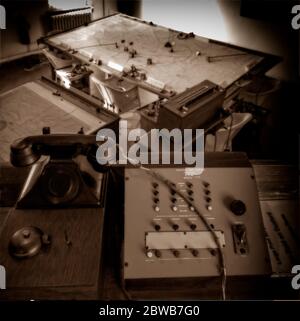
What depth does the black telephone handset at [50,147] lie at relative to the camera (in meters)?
0.85

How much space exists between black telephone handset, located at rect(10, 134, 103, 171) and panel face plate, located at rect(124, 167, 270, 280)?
134 mm

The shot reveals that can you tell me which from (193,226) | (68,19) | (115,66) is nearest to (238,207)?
(193,226)

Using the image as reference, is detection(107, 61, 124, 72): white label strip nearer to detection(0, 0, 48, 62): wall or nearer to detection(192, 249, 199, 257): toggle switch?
detection(192, 249, 199, 257): toggle switch

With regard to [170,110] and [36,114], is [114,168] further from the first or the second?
[36,114]

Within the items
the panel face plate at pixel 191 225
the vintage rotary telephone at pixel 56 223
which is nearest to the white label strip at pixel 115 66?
the vintage rotary telephone at pixel 56 223

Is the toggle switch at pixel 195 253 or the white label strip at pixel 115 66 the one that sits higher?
the white label strip at pixel 115 66

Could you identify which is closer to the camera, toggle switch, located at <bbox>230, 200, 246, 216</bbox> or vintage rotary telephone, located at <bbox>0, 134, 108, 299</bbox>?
vintage rotary telephone, located at <bbox>0, 134, 108, 299</bbox>

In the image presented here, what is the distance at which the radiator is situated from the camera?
4391 millimetres

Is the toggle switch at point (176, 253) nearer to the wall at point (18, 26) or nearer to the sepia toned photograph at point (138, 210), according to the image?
the sepia toned photograph at point (138, 210)

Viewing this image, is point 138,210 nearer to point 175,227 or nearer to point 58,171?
point 175,227

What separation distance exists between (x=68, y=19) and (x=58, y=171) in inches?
164

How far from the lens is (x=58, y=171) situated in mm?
910

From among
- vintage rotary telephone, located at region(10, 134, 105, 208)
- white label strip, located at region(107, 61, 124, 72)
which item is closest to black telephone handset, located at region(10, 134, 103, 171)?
vintage rotary telephone, located at region(10, 134, 105, 208)

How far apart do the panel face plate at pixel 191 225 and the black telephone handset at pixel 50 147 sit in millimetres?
134
